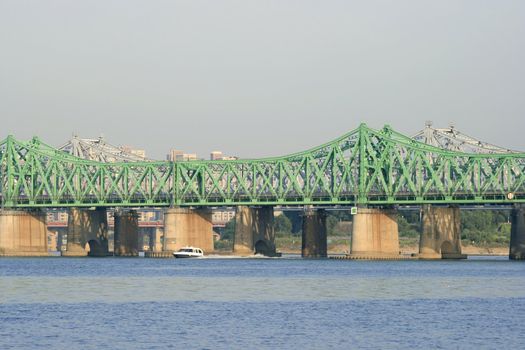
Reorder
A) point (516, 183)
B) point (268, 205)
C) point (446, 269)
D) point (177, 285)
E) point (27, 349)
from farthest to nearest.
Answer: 1. point (268, 205)
2. point (516, 183)
3. point (446, 269)
4. point (177, 285)
5. point (27, 349)

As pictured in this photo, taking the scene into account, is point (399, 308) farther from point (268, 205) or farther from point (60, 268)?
point (268, 205)

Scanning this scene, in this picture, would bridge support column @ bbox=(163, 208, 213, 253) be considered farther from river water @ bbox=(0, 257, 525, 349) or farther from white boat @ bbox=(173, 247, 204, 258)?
river water @ bbox=(0, 257, 525, 349)

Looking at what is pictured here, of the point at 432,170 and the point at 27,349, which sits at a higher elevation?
the point at 432,170

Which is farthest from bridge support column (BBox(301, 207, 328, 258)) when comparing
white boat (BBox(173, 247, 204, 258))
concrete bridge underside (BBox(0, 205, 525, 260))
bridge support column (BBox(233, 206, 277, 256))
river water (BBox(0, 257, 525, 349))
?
river water (BBox(0, 257, 525, 349))

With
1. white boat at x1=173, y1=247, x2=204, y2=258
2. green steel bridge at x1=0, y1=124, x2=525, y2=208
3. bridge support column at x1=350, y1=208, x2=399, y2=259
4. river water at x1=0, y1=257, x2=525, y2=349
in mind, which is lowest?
river water at x1=0, y1=257, x2=525, y2=349

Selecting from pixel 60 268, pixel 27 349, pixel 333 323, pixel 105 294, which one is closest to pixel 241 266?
pixel 60 268

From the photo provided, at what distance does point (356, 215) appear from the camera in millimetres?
172750

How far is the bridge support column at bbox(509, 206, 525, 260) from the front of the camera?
548ft

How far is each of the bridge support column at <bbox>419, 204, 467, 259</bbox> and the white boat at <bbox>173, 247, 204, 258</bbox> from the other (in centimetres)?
3181

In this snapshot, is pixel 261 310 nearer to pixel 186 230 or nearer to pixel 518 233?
pixel 518 233

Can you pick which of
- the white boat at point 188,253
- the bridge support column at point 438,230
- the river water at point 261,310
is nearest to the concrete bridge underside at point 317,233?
the bridge support column at point 438,230

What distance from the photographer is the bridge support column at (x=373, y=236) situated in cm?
17000

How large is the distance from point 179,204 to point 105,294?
10091 centimetres

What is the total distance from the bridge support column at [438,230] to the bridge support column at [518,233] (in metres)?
7.82
